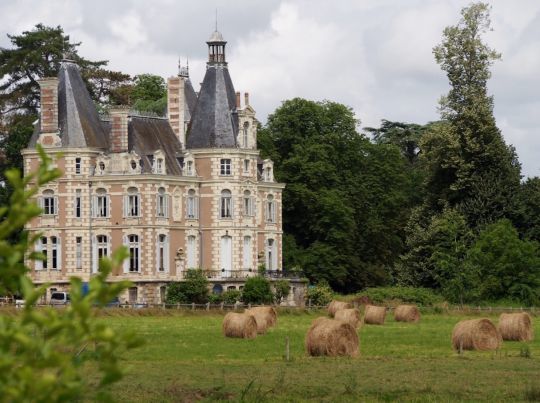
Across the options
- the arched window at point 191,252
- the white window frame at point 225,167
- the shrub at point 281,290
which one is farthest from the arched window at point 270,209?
the shrub at point 281,290

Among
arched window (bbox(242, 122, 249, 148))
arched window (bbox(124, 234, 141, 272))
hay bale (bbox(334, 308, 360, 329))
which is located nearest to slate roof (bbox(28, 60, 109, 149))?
arched window (bbox(124, 234, 141, 272))

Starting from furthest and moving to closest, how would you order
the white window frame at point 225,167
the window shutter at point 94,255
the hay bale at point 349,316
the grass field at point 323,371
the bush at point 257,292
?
the white window frame at point 225,167 → the window shutter at point 94,255 → the bush at point 257,292 → the hay bale at point 349,316 → the grass field at point 323,371

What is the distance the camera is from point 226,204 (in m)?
82.1

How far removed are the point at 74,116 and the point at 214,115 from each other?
26.0 feet

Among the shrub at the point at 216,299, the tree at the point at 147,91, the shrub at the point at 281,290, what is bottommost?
the shrub at the point at 216,299

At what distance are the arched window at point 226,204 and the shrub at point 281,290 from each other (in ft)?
17.9

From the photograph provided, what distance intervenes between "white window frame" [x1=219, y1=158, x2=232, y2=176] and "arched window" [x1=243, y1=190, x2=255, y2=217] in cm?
165

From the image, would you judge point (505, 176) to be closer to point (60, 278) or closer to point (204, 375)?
point (60, 278)

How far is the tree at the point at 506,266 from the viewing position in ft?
243

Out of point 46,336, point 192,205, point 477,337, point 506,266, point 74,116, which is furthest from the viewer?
point 192,205

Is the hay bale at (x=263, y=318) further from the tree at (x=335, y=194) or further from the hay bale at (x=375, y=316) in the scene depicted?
the tree at (x=335, y=194)

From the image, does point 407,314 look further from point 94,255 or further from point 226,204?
point 94,255

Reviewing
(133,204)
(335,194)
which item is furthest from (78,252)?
(335,194)

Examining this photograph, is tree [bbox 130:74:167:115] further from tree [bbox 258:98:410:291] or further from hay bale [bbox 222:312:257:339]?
hay bale [bbox 222:312:257:339]
